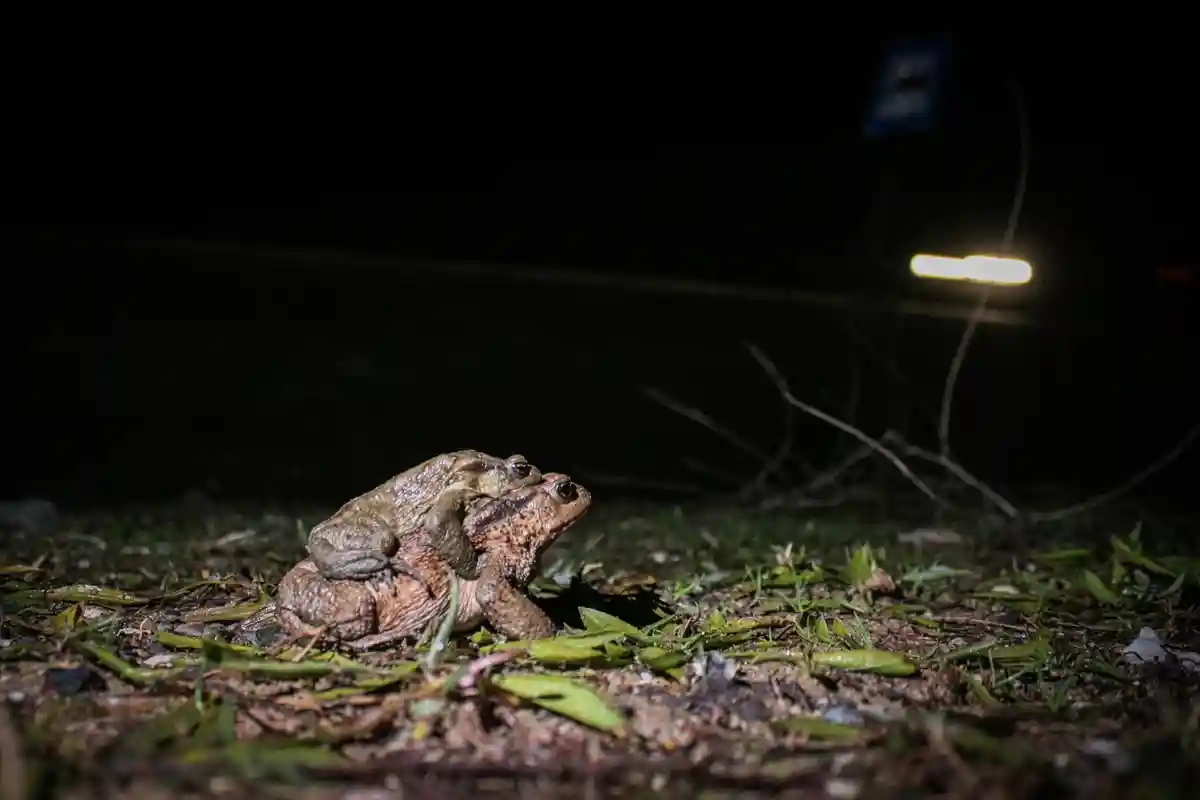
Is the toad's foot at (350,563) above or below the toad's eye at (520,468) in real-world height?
below

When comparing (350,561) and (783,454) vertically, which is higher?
(783,454)

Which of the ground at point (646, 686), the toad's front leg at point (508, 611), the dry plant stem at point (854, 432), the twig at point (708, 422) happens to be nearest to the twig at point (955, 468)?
the dry plant stem at point (854, 432)

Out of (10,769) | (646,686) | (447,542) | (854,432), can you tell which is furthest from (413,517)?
(854,432)

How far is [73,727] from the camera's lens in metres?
1.90

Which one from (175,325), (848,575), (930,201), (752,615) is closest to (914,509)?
(930,201)

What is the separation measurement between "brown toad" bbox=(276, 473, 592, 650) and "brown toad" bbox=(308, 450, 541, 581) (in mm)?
26

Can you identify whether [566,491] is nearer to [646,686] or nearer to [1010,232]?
[646,686]

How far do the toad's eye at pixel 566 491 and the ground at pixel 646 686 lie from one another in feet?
1.07

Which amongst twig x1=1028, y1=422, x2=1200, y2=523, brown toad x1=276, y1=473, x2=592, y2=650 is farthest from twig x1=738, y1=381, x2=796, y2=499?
brown toad x1=276, y1=473, x2=592, y2=650

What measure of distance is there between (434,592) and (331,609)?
0.83 feet

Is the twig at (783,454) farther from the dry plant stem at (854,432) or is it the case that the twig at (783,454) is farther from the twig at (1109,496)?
the twig at (1109,496)

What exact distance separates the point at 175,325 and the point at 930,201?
5.36m

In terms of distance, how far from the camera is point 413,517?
262 centimetres

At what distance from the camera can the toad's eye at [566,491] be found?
2.76 m
